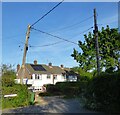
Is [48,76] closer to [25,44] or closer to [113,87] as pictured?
[25,44]

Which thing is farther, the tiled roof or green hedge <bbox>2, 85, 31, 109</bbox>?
the tiled roof

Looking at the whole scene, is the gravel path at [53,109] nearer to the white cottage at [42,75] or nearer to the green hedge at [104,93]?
the green hedge at [104,93]

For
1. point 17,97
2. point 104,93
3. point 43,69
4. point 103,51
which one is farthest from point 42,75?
point 104,93

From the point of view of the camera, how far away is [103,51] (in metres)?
43.7

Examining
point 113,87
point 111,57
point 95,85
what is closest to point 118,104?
point 113,87

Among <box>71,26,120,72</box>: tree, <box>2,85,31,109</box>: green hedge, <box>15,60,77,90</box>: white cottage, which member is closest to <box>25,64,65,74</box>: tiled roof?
<box>15,60,77,90</box>: white cottage

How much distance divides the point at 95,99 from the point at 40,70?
171ft

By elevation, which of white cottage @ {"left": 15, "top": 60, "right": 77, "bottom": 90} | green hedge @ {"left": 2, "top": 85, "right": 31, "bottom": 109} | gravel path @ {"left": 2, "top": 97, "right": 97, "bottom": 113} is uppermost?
white cottage @ {"left": 15, "top": 60, "right": 77, "bottom": 90}

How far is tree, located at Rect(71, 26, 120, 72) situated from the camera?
42812mm

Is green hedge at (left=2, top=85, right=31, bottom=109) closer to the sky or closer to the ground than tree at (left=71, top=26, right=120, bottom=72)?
closer to the ground

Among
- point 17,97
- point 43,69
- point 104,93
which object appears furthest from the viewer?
point 43,69

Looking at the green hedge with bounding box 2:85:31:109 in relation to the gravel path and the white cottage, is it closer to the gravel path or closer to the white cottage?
the gravel path

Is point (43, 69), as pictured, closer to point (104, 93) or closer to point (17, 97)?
point (17, 97)

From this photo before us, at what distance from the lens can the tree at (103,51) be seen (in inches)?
1686
